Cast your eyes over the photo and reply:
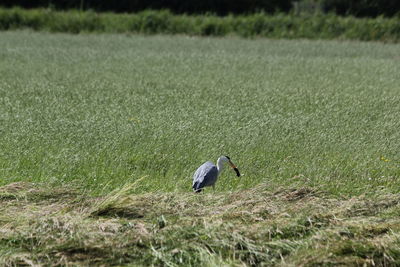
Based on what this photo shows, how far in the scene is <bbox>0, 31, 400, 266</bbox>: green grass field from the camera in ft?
16.8

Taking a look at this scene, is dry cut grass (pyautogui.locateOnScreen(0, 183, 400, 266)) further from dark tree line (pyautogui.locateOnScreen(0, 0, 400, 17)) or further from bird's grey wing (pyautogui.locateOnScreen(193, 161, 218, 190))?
dark tree line (pyautogui.locateOnScreen(0, 0, 400, 17))

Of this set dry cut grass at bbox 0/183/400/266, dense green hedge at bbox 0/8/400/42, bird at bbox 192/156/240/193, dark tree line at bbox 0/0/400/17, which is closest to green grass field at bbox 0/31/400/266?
dry cut grass at bbox 0/183/400/266

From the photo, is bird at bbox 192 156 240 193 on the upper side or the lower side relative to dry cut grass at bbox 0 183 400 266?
lower

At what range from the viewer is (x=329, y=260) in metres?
4.97

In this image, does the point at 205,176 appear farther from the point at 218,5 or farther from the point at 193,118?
the point at 218,5

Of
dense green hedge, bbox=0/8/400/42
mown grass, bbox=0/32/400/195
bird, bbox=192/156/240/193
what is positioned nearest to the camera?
bird, bbox=192/156/240/193

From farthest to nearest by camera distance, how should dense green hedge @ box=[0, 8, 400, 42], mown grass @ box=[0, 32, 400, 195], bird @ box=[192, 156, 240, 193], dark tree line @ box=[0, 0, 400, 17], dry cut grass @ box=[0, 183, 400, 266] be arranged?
dark tree line @ box=[0, 0, 400, 17] → dense green hedge @ box=[0, 8, 400, 42] → mown grass @ box=[0, 32, 400, 195] → bird @ box=[192, 156, 240, 193] → dry cut grass @ box=[0, 183, 400, 266]

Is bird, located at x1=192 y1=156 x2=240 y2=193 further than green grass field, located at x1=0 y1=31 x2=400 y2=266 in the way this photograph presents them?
Yes

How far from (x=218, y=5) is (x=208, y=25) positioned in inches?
404

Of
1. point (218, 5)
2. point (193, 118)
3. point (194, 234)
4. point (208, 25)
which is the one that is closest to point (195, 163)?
point (193, 118)

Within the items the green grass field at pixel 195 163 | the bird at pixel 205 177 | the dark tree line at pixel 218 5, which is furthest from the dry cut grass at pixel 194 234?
the dark tree line at pixel 218 5

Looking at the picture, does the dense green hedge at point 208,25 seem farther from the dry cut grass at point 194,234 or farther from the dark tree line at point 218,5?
the dry cut grass at point 194,234

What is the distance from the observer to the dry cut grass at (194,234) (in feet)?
16.5

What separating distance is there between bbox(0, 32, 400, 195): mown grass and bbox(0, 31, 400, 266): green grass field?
0.10 ft
